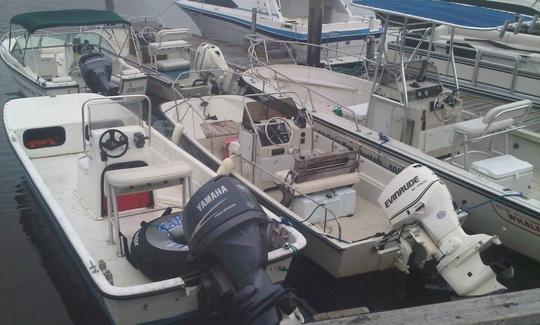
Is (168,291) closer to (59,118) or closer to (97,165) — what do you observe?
(97,165)

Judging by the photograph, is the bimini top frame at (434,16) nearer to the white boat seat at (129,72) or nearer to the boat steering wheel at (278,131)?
the boat steering wheel at (278,131)

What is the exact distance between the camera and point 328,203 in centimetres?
593

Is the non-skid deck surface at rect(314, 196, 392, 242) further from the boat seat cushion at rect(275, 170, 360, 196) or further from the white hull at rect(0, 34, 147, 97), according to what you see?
the white hull at rect(0, 34, 147, 97)

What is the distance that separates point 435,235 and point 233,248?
2127 mm

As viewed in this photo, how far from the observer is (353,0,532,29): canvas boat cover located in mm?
5953

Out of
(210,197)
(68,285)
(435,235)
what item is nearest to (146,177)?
(210,197)

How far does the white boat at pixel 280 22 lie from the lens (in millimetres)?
13898

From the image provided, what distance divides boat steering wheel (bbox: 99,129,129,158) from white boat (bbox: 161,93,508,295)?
1.23 metres

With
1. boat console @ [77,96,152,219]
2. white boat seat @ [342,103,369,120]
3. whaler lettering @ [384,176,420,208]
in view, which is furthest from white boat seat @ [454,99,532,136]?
boat console @ [77,96,152,219]

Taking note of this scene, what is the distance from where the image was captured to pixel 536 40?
9422 mm

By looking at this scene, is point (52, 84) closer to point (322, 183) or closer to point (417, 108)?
point (322, 183)

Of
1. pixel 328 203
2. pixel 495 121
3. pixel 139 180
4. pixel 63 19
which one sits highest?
pixel 63 19

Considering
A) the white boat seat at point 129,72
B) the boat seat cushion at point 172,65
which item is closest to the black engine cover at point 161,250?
the white boat seat at point 129,72

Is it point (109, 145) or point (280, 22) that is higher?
point (280, 22)
